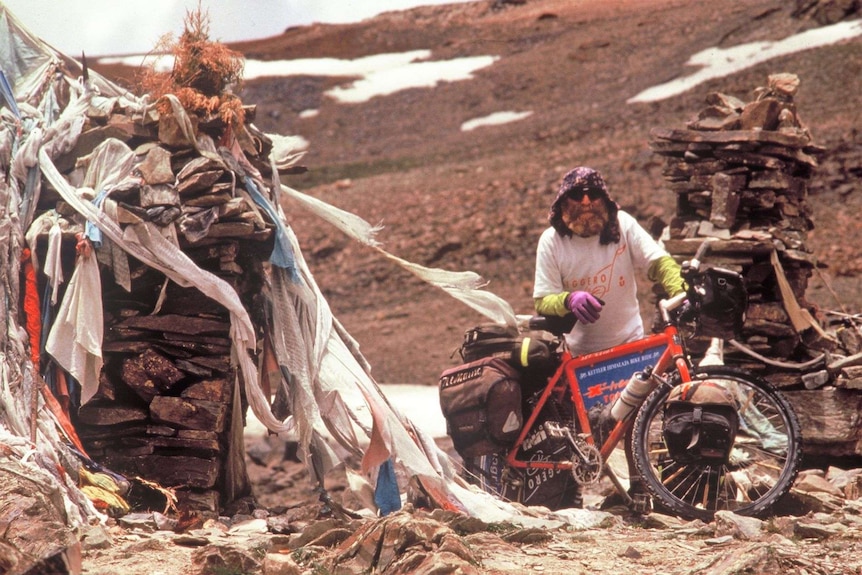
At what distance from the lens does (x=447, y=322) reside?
21.5 m

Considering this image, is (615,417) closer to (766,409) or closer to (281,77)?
Answer: (766,409)

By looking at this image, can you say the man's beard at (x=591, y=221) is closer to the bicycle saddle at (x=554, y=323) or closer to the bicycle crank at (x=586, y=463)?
the bicycle saddle at (x=554, y=323)

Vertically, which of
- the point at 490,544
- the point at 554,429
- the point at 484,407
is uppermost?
the point at 484,407

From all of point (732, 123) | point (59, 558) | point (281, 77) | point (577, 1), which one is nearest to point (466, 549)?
point (59, 558)

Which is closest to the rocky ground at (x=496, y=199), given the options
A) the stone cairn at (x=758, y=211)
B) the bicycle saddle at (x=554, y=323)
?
the stone cairn at (x=758, y=211)

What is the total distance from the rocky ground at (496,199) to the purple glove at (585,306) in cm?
104

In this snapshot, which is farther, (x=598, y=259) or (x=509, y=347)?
(x=509, y=347)

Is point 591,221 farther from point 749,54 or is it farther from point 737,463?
point 749,54

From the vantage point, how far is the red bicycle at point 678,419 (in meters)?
6.26

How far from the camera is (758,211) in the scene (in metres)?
9.53

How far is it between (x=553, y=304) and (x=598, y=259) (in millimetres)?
444

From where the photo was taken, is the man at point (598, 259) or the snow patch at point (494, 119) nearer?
the man at point (598, 259)

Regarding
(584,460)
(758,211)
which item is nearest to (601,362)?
(584,460)

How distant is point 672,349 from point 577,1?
Answer: 37.4 metres
